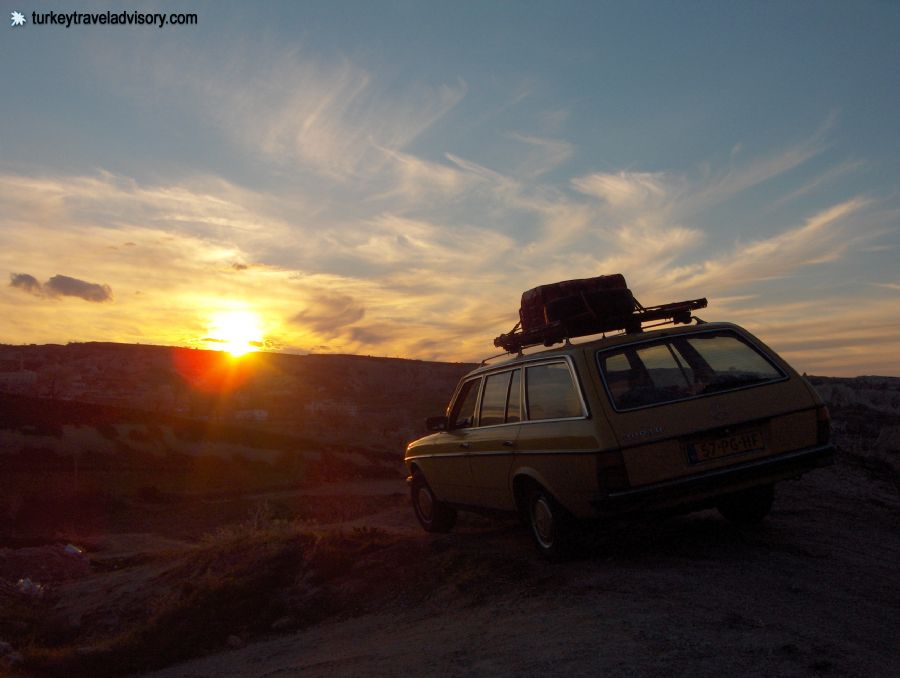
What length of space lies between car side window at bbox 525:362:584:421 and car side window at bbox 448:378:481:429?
129 cm

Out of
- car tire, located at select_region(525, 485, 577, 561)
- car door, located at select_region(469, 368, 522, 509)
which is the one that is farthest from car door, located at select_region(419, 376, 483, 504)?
car tire, located at select_region(525, 485, 577, 561)

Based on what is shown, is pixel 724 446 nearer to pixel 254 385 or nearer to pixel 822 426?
pixel 822 426

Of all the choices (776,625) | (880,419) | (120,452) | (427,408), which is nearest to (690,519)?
(776,625)

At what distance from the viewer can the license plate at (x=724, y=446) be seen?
6184mm

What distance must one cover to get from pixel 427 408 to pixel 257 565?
70.4 metres

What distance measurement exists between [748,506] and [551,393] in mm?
2559

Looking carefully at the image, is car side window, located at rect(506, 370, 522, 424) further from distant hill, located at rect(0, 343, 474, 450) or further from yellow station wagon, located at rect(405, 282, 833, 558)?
distant hill, located at rect(0, 343, 474, 450)

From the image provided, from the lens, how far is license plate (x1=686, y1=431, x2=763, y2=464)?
6184mm

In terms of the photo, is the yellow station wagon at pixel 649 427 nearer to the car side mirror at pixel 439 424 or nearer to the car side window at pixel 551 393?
the car side window at pixel 551 393

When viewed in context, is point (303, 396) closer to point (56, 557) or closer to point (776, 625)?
point (56, 557)

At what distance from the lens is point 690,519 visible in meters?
8.52

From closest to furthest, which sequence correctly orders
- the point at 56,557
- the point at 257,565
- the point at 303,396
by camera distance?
the point at 257,565
the point at 56,557
the point at 303,396

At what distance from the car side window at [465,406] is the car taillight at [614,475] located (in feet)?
8.24

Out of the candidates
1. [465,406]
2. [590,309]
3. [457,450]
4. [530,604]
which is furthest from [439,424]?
[530,604]
